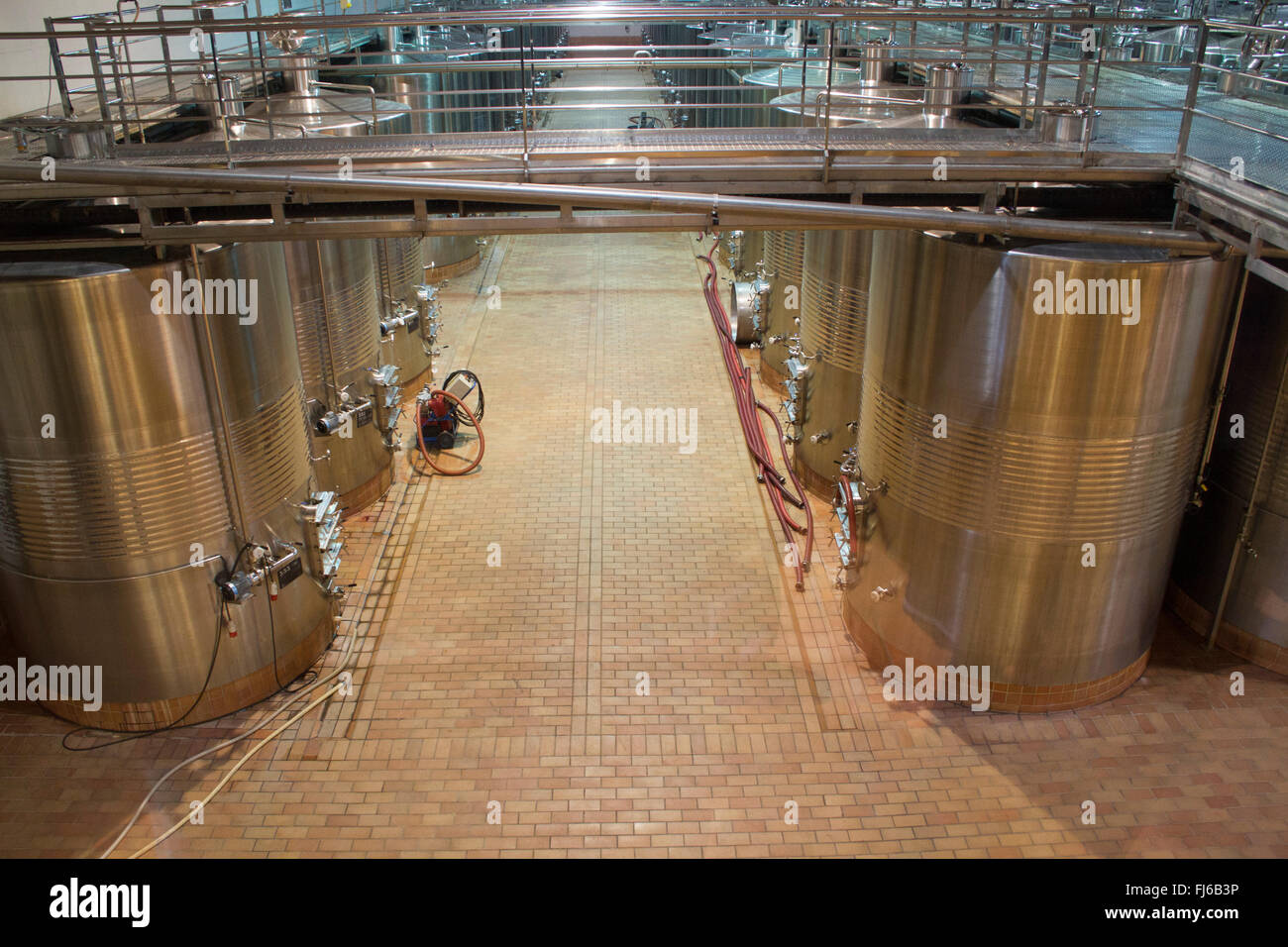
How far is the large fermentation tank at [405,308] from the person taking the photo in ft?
33.4

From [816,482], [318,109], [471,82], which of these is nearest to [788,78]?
[318,109]

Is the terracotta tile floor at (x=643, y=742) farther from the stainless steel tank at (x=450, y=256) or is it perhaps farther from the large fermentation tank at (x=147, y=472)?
the stainless steel tank at (x=450, y=256)

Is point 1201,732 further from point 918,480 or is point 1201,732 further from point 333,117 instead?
point 333,117

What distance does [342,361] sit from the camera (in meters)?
8.62

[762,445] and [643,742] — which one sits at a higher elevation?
[762,445]

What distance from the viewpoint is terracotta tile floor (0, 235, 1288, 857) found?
18.8ft

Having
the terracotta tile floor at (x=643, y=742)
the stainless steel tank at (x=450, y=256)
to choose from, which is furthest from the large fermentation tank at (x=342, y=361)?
the stainless steel tank at (x=450, y=256)

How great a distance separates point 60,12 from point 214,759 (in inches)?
294

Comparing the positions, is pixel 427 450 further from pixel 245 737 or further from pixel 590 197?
pixel 590 197

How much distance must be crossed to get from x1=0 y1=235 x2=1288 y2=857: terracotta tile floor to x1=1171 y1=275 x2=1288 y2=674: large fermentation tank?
31 cm

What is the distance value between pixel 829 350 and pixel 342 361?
4353 millimetres

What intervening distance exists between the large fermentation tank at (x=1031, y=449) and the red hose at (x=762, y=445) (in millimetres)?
1626

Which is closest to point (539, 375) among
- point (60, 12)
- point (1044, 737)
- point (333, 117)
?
point (333, 117)

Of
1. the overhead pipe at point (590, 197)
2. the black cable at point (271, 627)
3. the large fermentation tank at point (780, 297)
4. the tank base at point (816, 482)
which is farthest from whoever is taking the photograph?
the large fermentation tank at point (780, 297)
